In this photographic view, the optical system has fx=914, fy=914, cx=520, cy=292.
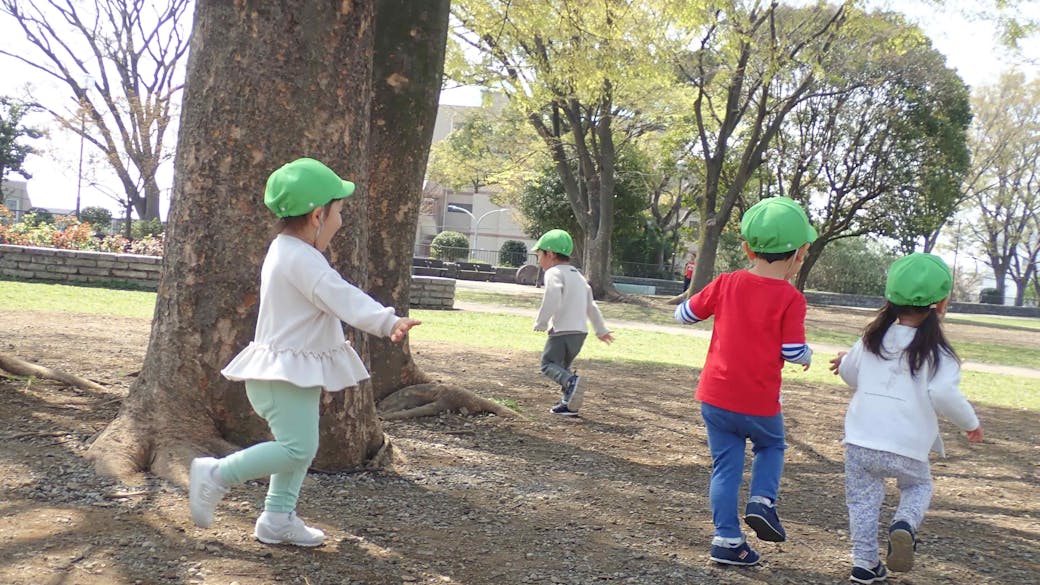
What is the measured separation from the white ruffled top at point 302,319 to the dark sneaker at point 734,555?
165 centimetres

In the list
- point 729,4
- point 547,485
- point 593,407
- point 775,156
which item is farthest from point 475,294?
point 547,485

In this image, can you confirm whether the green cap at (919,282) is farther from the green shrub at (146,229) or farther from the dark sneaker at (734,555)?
the green shrub at (146,229)

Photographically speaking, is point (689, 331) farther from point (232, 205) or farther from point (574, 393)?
point (232, 205)

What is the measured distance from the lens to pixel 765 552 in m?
4.06

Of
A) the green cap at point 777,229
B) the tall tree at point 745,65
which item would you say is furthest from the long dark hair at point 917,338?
the tall tree at point 745,65

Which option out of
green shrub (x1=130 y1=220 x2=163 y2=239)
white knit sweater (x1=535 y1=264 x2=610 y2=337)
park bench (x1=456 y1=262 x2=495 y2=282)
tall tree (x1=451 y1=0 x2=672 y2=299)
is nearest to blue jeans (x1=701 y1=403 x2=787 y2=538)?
white knit sweater (x1=535 y1=264 x2=610 y2=337)

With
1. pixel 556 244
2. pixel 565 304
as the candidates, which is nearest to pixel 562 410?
pixel 565 304

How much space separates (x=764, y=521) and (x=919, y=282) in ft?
3.77

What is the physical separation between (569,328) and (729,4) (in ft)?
39.8

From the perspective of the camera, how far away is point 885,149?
31547mm

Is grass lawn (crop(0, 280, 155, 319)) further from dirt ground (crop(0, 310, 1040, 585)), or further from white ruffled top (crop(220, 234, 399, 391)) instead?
white ruffled top (crop(220, 234, 399, 391))

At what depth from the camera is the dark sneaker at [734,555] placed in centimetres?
375

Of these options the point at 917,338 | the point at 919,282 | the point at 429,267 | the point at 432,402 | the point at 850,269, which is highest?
the point at 850,269

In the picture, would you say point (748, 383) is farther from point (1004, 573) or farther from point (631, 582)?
point (1004, 573)
